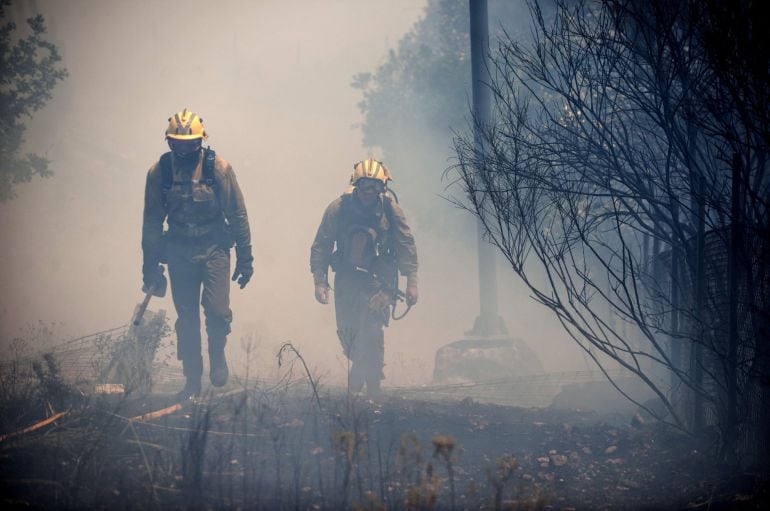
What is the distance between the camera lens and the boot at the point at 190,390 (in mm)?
5965

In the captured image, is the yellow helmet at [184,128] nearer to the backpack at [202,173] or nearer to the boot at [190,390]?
the backpack at [202,173]

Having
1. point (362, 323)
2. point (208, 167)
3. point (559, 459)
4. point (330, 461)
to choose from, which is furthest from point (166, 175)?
point (559, 459)

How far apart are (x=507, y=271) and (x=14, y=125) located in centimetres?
1251

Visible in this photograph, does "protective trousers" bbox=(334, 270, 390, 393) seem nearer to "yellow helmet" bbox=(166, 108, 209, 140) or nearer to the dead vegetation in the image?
the dead vegetation

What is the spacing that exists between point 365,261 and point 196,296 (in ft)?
6.94

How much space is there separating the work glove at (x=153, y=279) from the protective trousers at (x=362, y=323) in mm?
2051

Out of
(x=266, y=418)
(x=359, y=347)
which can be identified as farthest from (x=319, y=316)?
(x=266, y=418)

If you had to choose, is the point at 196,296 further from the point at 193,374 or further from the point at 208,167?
the point at 208,167

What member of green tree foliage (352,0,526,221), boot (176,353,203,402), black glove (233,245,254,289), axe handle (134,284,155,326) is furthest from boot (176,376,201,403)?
green tree foliage (352,0,526,221)

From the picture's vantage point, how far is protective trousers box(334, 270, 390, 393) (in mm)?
7836

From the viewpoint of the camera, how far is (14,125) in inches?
569

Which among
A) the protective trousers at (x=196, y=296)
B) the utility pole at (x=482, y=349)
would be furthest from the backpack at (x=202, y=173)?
the utility pole at (x=482, y=349)

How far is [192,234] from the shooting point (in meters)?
6.32

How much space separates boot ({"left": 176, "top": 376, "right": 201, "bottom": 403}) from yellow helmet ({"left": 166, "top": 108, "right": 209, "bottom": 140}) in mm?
2218
